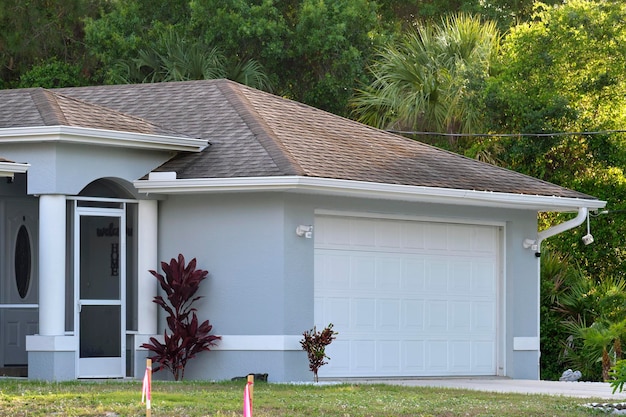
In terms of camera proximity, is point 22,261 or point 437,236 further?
point 437,236

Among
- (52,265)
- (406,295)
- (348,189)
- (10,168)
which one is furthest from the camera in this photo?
(406,295)

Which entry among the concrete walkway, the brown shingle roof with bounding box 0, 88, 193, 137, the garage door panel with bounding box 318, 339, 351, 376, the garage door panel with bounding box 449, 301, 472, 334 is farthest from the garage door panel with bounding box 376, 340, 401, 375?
the brown shingle roof with bounding box 0, 88, 193, 137

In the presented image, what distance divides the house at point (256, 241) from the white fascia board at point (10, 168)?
0.02m

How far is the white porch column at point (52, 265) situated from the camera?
55.4 feet

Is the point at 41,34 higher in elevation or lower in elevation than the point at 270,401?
higher

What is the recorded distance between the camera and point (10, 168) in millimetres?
16281

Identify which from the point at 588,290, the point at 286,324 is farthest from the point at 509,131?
the point at 286,324

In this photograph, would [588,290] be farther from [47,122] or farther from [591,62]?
[47,122]

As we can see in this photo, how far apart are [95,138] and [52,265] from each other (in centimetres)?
173

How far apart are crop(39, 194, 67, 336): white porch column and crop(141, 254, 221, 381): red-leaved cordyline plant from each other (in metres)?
1.29

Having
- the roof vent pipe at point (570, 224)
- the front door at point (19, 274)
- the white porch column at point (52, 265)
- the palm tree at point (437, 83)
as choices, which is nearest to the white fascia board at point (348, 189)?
the roof vent pipe at point (570, 224)

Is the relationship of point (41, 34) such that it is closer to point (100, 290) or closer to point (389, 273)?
point (100, 290)

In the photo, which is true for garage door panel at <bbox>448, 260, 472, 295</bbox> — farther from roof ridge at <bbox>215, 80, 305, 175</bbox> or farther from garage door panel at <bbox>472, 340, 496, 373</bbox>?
roof ridge at <bbox>215, 80, 305, 175</bbox>

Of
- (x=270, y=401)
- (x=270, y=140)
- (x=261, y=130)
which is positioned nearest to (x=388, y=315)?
(x=270, y=140)
